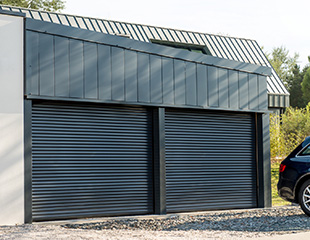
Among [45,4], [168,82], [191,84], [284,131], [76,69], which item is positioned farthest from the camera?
[45,4]

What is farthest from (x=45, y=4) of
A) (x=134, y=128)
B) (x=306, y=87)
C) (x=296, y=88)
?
(x=134, y=128)

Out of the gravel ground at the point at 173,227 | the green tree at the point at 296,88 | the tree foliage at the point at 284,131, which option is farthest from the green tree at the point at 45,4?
the gravel ground at the point at 173,227

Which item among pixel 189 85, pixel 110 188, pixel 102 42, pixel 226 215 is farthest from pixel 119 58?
pixel 226 215

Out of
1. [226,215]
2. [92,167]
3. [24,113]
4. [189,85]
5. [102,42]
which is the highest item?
[102,42]

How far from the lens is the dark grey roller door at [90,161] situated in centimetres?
1061

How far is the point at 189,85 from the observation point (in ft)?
42.2

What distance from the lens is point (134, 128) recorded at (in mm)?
12078

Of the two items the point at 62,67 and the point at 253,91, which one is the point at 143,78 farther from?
the point at 253,91

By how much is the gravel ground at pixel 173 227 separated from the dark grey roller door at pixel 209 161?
92 cm

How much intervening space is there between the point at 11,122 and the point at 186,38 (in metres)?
12.3

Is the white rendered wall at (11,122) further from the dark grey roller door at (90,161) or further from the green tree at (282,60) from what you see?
the green tree at (282,60)

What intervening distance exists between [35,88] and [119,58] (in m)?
2.21

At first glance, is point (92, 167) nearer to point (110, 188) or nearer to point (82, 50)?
point (110, 188)

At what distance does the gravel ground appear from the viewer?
838cm
